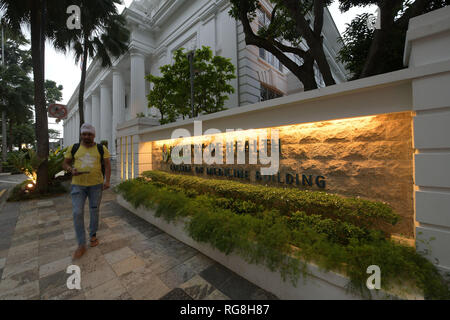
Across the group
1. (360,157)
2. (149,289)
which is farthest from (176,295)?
(360,157)

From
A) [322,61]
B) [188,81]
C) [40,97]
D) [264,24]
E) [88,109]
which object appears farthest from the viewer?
[88,109]

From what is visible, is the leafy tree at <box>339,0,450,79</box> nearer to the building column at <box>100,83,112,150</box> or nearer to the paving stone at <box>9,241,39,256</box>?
the paving stone at <box>9,241,39,256</box>

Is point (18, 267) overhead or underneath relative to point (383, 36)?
underneath

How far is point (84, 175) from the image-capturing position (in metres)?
3.17

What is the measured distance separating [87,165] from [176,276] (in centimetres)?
241

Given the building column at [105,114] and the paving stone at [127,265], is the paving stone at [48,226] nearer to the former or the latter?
the paving stone at [127,265]

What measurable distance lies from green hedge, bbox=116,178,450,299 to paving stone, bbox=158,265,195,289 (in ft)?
1.57

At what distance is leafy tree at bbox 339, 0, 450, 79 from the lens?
421cm

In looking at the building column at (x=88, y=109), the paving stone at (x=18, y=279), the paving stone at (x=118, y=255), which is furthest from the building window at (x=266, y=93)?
the building column at (x=88, y=109)

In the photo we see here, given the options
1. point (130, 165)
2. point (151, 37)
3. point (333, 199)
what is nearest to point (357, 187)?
point (333, 199)

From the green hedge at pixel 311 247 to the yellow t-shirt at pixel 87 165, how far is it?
1.88 m

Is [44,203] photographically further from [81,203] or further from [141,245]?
[141,245]

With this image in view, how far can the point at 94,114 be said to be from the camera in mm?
25125

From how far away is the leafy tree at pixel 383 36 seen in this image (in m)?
4.21
